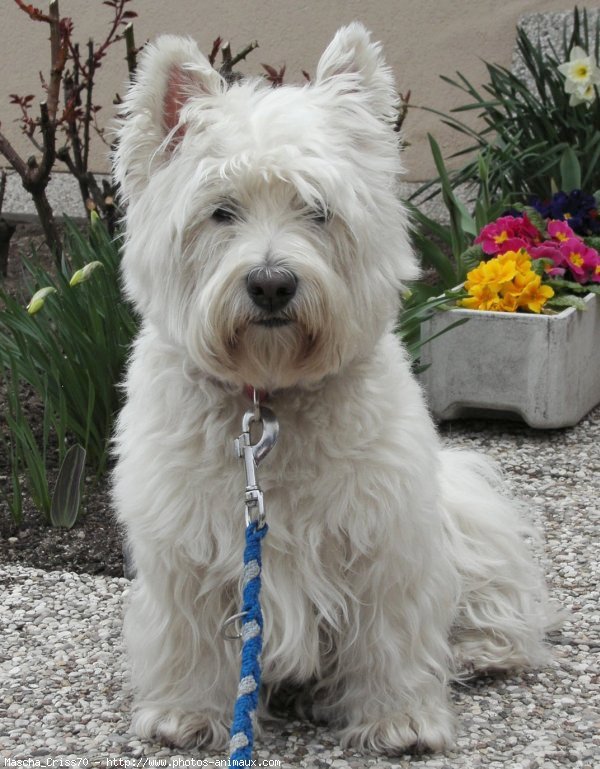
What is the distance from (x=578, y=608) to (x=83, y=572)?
157cm

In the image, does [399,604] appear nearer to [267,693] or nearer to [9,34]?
[267,693]

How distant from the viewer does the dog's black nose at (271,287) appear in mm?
2189

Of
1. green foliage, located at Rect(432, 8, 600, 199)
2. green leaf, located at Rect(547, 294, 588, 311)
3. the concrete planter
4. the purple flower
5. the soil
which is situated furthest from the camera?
green foliage, located at Rect(432, 8, 600, 199)

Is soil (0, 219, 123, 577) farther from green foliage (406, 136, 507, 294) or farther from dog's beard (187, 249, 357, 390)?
green foliage (406, 136, 507, 294)

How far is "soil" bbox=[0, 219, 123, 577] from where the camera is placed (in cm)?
373

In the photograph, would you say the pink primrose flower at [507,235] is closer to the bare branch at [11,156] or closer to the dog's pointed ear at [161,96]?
the bare branch at [11,156]

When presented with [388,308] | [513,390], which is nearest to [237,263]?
[388,308]

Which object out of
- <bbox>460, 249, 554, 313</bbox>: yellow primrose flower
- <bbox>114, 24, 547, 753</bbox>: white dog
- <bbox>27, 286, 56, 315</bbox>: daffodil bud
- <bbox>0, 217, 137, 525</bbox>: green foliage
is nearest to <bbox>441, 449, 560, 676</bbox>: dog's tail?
<bbox>114, 24, 547, 753</bbox>: white dog

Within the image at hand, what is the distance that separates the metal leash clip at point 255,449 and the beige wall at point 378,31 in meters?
4.99

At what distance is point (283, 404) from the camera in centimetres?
247

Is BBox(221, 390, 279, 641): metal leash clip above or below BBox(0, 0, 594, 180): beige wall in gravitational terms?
below

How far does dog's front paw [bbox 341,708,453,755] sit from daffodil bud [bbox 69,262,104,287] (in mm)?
1953

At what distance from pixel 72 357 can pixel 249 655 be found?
86.4 inches

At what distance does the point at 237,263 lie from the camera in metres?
2.21
